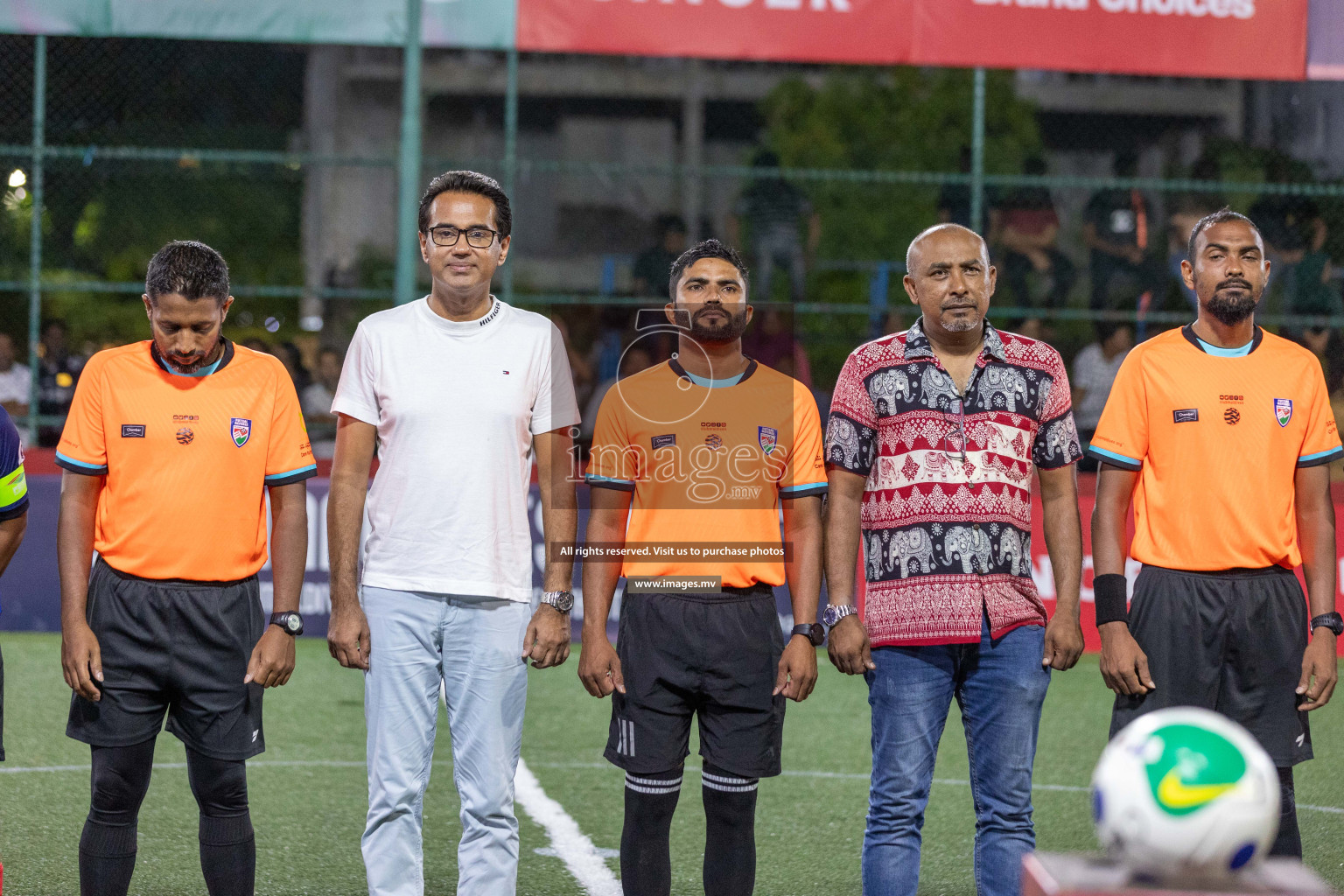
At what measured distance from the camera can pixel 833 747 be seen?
24.9 feet

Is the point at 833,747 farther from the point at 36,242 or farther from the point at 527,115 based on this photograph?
the point at 527,115

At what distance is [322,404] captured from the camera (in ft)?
44.8

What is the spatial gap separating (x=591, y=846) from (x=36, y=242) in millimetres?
8158

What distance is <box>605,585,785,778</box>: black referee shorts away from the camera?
4.32 meters

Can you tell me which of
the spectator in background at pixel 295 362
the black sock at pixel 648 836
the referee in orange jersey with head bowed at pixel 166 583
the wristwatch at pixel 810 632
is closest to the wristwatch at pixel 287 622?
the referee in orange jersey with head bowed at pixel 166 583

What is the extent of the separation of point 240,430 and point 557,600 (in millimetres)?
1007

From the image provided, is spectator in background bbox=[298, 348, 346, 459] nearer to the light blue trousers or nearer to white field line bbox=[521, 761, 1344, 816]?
white field line bbox=[521, 761, 1344, 816]

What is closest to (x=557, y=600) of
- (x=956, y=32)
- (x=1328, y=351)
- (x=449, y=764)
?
(x=449, y=764)

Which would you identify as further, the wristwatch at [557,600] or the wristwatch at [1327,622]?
the wristwatch at [1327,622]

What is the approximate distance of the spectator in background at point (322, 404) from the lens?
1286cm

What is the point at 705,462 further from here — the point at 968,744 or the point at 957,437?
the point at 968,744

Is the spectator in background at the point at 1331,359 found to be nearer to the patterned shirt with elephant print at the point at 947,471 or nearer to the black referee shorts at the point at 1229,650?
the black referee shorts at the point at 1229,650

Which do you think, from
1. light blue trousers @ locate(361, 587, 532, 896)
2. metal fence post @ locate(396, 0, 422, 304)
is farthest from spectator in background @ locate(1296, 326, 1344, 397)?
light blue trousers @ locate(361, 587, 532, 896)

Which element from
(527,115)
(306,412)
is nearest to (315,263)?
(527,115)
